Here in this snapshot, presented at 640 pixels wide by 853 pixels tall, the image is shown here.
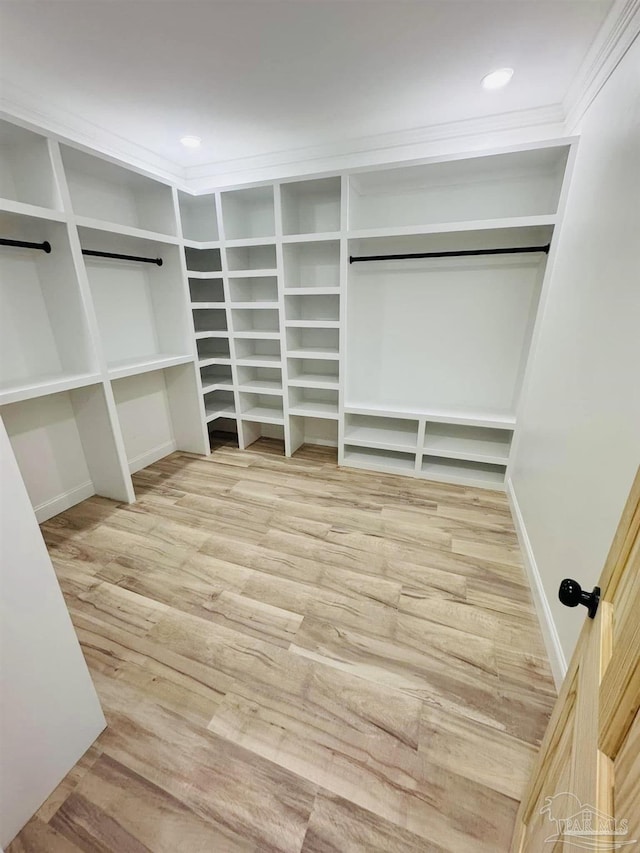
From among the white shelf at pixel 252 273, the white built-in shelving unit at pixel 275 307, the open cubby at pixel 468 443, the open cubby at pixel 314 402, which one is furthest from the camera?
the open cubby at pixel 314 402

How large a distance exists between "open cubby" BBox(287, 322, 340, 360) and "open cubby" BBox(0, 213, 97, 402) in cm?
157

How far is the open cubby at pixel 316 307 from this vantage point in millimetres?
3162

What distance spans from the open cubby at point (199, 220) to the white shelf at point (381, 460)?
2.51 meters

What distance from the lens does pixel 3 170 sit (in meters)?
1.99

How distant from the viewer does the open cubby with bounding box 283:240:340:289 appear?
300 centimetres

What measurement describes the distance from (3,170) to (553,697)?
12.5 feet

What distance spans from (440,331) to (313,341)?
3.87 feet

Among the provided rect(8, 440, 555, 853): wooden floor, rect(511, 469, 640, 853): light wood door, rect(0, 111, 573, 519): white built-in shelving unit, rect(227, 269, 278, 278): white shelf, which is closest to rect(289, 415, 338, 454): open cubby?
rect(0, 111, 573, 519): white built-in shelving unit

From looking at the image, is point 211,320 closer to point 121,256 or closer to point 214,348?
point 214,348

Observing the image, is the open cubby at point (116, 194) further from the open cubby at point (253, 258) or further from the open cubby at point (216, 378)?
the open cubby at point (216, 378)

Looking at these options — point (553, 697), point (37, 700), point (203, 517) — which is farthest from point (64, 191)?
point (553, 697)

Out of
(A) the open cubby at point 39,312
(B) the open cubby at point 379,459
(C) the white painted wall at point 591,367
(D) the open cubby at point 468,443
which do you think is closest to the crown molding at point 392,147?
(C) the white painted wall at point 591,367

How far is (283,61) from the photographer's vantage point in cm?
176

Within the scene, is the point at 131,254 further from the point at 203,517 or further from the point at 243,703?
the point at 243,703
